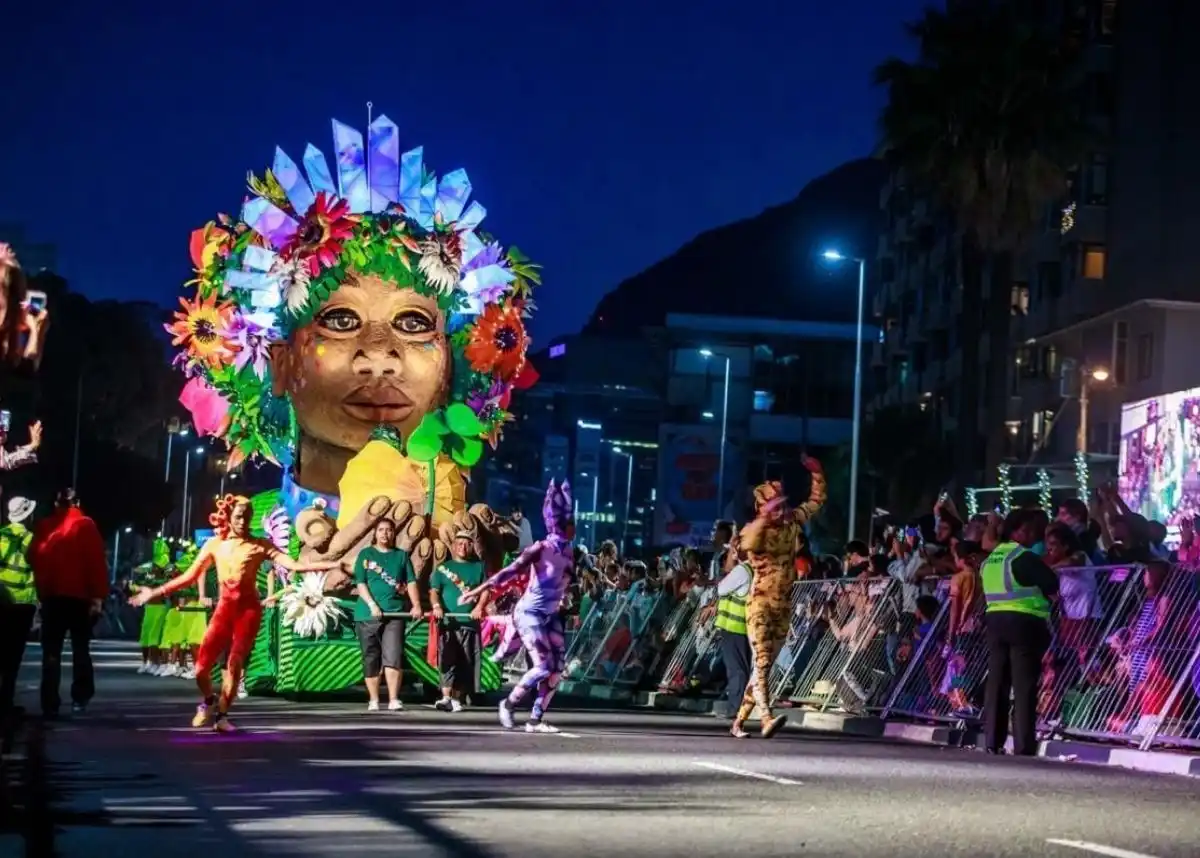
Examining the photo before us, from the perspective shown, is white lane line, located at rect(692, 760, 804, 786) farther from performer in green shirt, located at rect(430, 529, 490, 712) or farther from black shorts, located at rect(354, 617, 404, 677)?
performer in green shirt, located at rect(430, 529, 490, 712)

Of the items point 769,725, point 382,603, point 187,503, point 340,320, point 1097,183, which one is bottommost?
point 769,725

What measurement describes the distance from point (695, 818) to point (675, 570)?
64.7ft

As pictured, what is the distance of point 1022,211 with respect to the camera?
44.3 metres

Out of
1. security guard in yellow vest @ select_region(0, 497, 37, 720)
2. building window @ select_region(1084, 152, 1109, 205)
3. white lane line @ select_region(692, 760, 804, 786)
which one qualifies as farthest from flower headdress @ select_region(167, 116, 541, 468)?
building window @ select_region(1084, 152, 1109, 205)

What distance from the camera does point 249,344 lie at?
990 inches

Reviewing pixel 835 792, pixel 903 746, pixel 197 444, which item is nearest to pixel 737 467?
pixel 197 444

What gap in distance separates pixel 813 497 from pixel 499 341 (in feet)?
Answer: 24.2

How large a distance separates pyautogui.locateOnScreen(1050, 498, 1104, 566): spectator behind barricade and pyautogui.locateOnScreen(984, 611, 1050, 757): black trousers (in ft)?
7.24

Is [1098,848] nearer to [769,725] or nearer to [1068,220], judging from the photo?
[769,725]

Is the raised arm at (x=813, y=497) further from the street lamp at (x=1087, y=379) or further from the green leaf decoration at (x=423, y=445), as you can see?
the street lamp at (x=1087, y=379)

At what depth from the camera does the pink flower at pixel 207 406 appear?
25.8m

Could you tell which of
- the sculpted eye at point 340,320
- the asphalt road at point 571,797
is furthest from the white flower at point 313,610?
the asphalt road at point 571,797

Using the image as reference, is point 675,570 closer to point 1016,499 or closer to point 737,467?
point 1016,499

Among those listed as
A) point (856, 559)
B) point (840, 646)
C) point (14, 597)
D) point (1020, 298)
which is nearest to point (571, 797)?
point (14, 597)
